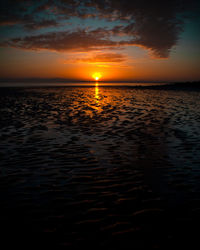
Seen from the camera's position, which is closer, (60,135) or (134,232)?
(134,232)

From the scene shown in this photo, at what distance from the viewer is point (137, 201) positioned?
19.8 feet

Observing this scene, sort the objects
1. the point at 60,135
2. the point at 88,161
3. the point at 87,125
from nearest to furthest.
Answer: the point at 88,161 < the point at 60,135 < the point at 87,125

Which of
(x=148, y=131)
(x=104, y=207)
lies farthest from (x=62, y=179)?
(x=148, y=131)

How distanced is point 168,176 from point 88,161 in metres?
3.55

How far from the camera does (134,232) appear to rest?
4785 millimetres

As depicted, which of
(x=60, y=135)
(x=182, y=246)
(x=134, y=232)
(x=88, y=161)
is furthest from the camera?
(x=60, y=135)

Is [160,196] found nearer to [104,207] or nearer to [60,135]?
[104,207]

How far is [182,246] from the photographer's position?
4.38 m

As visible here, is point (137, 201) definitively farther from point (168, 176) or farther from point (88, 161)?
point (88, 161)

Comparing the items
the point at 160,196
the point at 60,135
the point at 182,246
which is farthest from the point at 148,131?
the point at 182,246

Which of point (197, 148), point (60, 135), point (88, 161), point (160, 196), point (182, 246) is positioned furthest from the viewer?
point (60, 135)

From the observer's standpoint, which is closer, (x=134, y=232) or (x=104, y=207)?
(x=134, y=232)

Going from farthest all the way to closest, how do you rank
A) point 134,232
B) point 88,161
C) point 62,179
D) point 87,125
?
point 87,125 < point 88,161 < point 62,179 < point 134,232

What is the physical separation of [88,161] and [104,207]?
11.5 feet
